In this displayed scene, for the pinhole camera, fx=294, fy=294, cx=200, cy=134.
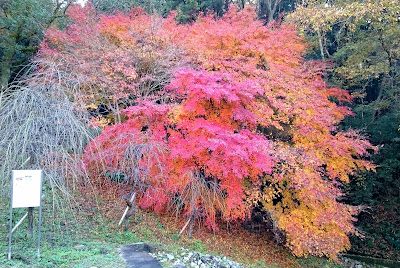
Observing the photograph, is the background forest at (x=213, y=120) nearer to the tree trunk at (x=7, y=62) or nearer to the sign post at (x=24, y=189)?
the tree trunk at (x=7, y=62)

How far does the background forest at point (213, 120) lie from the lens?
5.84 m

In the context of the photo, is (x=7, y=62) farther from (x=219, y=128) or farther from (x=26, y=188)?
(x=219, y=128)

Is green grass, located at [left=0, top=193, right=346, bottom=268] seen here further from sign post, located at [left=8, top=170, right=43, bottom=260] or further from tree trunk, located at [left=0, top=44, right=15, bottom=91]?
tree trunk, located at [left=0, top=44, right=15, bottom=91]

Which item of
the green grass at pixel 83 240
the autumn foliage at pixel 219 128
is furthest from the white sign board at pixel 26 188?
the autumn foliage at pixel 219 128

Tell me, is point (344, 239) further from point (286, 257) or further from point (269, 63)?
point (269, 63)

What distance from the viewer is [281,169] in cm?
839

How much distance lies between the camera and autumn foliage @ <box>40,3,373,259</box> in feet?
25.6

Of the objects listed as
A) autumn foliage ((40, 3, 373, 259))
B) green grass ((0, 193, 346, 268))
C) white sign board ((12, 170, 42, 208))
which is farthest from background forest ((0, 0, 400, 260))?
green grass ((0, 193, 346, 268))

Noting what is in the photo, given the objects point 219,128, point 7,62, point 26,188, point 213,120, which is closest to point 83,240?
point 26,188

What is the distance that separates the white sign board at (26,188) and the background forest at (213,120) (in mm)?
254

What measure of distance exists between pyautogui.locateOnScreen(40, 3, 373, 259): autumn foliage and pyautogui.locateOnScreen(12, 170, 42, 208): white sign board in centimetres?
191

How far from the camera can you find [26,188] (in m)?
4.87

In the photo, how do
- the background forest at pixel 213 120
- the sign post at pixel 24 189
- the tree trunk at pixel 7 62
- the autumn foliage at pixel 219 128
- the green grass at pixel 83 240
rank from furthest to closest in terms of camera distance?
the tree trunk at pixel 7 62, the autumn foliage at pixel 219 128, the background forest at pixel 213 120, the green grass at pixel 83 240, the sign post at pixel 24 189

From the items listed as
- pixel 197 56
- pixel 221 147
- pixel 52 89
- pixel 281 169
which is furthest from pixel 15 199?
pixel 197 56
